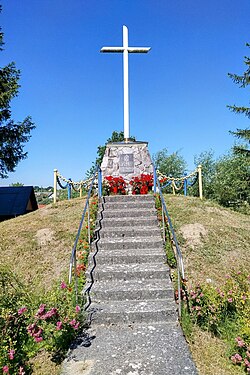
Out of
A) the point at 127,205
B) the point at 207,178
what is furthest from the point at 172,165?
the point at 127,205

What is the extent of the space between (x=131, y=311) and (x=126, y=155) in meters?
7.66

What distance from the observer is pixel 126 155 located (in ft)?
37.0

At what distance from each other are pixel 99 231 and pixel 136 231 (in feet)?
2.85

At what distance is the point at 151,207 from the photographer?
26.5 feet

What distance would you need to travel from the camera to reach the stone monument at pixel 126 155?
10977mm

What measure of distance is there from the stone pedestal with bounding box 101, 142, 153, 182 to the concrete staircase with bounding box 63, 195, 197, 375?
3868mm

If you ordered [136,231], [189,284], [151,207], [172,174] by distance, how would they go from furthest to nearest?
[172,174] → [151,207] → [136,231] → [189,284]

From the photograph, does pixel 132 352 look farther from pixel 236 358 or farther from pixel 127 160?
pixel 127 160

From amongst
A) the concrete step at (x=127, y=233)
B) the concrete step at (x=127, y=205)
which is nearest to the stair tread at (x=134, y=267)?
the concrete step at (x=127, y=233)

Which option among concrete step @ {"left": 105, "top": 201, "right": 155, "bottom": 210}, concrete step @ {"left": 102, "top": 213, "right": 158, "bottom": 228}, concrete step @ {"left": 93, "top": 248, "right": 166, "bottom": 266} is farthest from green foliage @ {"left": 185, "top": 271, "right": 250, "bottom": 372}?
concrete step @ {"left": 105, "top": 201, "right": 155, "bottom": 210}

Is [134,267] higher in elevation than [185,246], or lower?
lower

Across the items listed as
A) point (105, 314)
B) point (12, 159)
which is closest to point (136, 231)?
point (105, 314)

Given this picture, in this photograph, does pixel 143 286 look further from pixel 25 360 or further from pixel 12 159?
pixel 12 159

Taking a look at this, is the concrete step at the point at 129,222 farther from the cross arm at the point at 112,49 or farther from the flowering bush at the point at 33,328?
the cross arm at the point at 112,49
